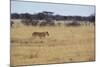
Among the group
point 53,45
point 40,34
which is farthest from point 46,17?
point 53,45

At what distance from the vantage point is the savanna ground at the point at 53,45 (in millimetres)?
2160

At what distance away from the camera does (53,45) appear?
2.31m

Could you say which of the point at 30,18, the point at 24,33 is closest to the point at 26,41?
the point at 24,33

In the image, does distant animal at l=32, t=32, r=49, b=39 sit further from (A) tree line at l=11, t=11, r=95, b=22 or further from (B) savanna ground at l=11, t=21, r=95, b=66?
(A) tree line at l=11, t=11, r=95, b=22

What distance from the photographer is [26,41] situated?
7.20 ft

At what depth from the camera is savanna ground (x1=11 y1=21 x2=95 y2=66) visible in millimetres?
2160

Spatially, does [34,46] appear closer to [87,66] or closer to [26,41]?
[26,41]

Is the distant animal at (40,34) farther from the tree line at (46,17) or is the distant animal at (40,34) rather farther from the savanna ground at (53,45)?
the tree line at (46,17)

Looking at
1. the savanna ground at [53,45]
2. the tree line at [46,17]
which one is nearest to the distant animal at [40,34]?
the savanna ground at [53,45]

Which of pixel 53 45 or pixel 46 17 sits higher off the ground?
pixel 46 17

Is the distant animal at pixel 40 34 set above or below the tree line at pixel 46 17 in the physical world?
below

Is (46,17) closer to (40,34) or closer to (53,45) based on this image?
(40,34)

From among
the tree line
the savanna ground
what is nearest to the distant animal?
the savanna ground
